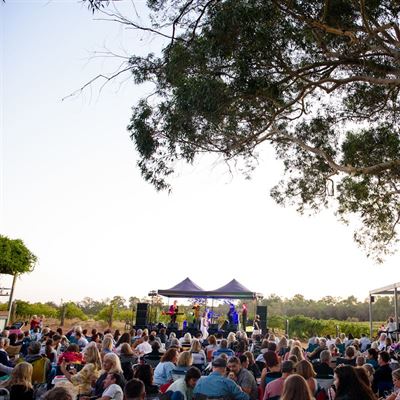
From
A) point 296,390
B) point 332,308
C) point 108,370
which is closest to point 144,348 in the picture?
point 108,370

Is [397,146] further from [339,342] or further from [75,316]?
[75,316]

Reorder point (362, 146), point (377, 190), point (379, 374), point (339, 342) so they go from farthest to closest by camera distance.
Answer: point (339, 342), point (377, 190), point (362, 146), point (379, 374)

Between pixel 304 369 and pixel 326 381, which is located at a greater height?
pixel 304 369

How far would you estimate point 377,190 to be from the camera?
12117 millimetres

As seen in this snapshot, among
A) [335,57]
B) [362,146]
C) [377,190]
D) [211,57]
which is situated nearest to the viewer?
[211,57]

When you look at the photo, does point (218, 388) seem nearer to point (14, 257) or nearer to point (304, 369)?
point (304, 369)

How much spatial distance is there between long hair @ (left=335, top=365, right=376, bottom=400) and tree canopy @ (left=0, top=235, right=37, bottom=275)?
21387 millimetres

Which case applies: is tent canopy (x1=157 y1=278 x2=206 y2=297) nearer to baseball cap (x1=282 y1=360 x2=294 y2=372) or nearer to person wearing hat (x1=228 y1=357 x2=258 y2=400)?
person wearing hat (x1=228 y1=357 x2=258 y2=400)

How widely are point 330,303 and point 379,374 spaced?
63.8m

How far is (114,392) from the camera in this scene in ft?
14.5

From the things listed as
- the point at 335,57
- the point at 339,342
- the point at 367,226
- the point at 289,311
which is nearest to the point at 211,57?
the point at 335,57

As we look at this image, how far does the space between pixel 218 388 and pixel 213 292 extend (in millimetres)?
15397

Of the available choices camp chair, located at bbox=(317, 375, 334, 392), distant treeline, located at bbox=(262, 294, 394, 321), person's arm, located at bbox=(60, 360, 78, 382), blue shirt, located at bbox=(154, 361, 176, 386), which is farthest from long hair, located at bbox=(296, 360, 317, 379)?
distant treeline, located at bbox=(262, 294, 394, 321)

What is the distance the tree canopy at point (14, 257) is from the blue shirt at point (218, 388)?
20.2 m
